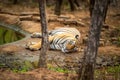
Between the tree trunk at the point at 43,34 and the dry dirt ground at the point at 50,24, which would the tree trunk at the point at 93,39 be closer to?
the dry dirt ground at the point at 50,24

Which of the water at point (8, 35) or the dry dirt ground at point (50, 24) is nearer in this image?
the dry dirt ground at point (50, 24)

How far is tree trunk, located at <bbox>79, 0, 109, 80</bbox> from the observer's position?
19.0ft

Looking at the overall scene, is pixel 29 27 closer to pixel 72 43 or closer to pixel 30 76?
pixel 72 43

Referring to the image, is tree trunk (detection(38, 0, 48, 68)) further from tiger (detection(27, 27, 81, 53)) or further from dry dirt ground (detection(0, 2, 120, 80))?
tiger (detection(27, 27, 81, 53))

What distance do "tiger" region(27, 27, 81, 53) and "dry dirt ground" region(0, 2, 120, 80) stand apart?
0.60 m

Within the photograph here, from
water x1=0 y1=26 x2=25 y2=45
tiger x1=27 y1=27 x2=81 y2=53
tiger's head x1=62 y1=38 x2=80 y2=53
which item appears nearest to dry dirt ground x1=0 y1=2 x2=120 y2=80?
water x1=0 y1=26 x2=25 y2=45

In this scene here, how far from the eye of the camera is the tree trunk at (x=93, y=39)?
5777mm

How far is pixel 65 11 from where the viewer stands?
58.7 ft

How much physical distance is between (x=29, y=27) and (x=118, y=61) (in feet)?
17.6

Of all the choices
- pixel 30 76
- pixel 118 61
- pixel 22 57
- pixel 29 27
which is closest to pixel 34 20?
pixel 29 27

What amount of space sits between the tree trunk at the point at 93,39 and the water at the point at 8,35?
6.45 meters

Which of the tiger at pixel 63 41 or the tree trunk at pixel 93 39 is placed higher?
the tree trunk at pixel 93 39

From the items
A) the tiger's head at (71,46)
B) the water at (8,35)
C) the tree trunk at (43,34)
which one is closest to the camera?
the tree trunk at (43,34)

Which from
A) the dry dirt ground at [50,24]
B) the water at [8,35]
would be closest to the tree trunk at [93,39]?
the dry dirt ground at [50,24]
